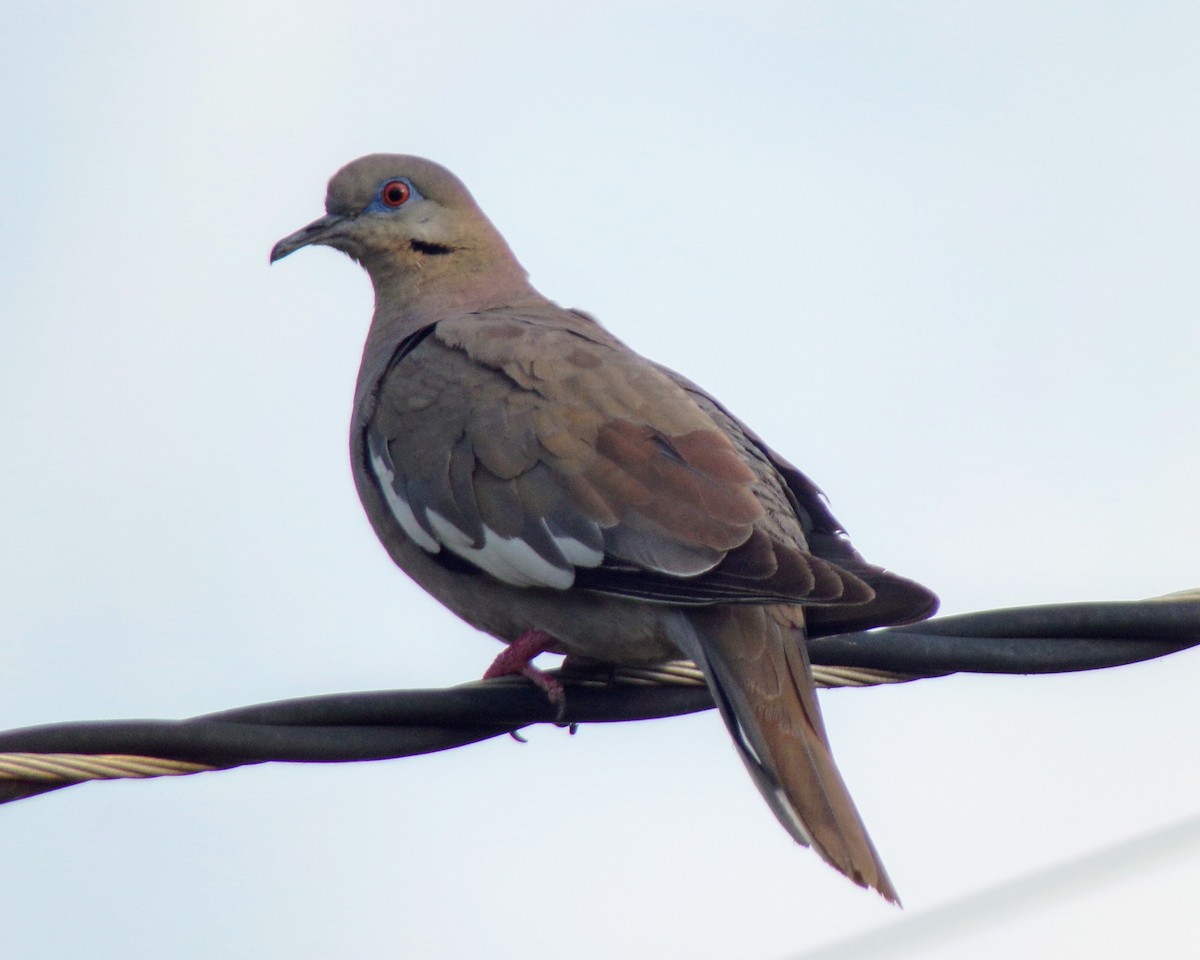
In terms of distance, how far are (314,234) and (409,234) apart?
308mm

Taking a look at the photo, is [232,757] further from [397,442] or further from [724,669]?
[397,442]

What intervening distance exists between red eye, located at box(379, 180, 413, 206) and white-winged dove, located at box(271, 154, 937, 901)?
0.70 metres

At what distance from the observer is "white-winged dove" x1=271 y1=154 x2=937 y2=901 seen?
3.17 meters

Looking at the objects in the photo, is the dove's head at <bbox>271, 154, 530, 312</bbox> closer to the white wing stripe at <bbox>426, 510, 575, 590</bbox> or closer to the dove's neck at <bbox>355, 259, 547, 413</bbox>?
the dove's neck at <bbox>355, 259, 547, 413</bbox>

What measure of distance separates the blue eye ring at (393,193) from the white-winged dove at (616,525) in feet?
2.29

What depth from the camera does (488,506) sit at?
3.72m

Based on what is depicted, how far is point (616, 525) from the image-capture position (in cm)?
346

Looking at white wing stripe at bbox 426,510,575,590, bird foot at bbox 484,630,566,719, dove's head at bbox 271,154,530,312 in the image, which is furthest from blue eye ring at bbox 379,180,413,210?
bird foot at bbox 484,630,566,719

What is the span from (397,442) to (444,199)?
1.42 meters

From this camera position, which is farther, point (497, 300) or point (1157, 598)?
point (497, 300)

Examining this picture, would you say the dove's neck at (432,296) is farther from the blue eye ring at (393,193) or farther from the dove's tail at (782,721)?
the dove's tail at (782,721)

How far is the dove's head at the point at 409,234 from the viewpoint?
507cm

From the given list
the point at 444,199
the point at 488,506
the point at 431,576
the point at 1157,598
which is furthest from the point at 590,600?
the point at 444,199

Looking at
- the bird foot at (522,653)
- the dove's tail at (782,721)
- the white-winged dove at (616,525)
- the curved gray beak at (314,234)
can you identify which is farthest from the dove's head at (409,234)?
the dove's tail at (782,721)
